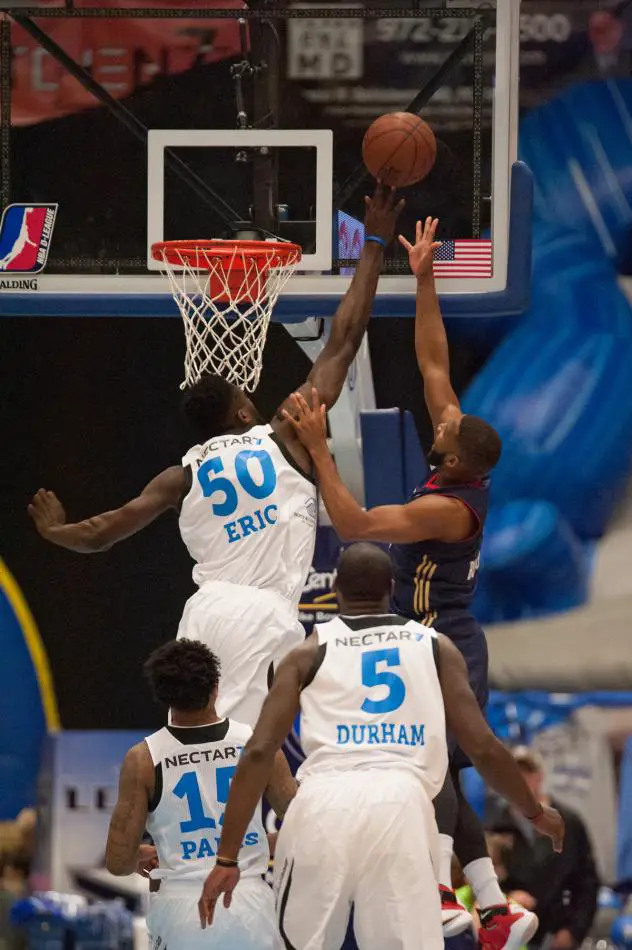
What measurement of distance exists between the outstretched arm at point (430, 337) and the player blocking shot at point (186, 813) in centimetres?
160

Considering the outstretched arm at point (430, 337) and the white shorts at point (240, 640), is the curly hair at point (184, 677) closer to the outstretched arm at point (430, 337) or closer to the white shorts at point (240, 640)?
the white shorts at point (240, 640)

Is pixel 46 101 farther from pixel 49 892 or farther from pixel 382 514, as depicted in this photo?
pixel 49 892

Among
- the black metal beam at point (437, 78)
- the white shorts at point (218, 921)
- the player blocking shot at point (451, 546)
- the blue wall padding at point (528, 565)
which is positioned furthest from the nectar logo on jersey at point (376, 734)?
the blue wall padding at point (528, 565)

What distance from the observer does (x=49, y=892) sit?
9.99 meters

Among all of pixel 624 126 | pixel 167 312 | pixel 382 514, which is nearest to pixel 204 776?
pixel 382 514

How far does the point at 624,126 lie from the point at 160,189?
3833 mm

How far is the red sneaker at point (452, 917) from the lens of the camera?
5.25 m

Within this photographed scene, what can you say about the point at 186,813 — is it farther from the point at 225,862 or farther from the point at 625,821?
the point at 625,821

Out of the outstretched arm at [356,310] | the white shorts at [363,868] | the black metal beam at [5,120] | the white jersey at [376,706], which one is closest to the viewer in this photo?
the white shorts at [363,868]

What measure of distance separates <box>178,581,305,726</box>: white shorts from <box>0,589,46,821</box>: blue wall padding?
477 cm

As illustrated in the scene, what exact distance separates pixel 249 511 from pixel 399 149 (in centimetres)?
161

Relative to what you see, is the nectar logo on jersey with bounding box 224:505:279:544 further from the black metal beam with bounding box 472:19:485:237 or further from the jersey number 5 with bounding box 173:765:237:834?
the black metal beam with bounding box 472:19:485:237

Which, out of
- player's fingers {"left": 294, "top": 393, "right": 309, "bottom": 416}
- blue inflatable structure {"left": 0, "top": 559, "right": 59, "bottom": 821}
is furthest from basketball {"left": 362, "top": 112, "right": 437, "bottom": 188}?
blue inflatable structure {"left": 0, "top": 559, "right": 59, "bottom": 821}

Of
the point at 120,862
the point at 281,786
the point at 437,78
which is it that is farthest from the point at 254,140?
the point at 120,862
